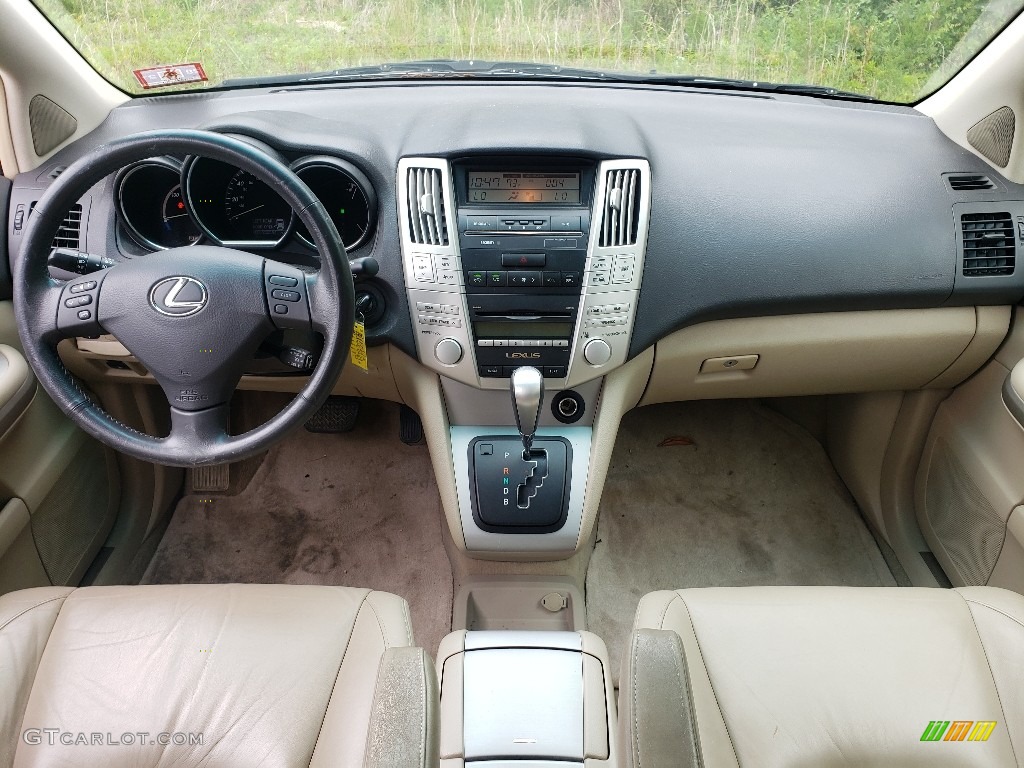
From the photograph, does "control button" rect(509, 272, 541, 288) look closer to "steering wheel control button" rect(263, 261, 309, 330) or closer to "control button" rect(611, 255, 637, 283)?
"control button" rect(611, 255, 637, 283)

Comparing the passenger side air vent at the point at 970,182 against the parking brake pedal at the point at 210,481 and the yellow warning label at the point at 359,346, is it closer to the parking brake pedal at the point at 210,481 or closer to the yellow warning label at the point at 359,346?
the yellow warning label at the point at 359,346

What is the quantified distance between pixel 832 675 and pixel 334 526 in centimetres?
155

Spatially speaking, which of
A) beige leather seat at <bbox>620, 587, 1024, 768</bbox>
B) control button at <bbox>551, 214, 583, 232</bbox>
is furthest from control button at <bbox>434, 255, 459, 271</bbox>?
beige leather seat at <bbox>620, 587, 1024, 768</bbox>

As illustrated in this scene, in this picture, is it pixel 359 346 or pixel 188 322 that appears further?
pixel 359 346

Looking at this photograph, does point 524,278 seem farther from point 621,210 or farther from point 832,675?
point 832,675

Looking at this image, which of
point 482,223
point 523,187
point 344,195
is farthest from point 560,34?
point 344,195

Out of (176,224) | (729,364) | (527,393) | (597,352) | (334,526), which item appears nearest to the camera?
(527,393)

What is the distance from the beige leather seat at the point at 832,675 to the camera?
1.06 meters

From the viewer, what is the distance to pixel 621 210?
1470 millimetres

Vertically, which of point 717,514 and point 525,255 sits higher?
point 525,255

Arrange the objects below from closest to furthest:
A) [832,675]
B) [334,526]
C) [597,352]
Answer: [832,675] → [597,352] → [334,526]

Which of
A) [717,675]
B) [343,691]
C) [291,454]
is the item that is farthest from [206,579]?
[717,675]

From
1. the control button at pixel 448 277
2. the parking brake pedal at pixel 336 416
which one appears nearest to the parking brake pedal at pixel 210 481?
the parking brake pedal at pixel 336 416

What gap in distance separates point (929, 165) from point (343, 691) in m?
1.64
